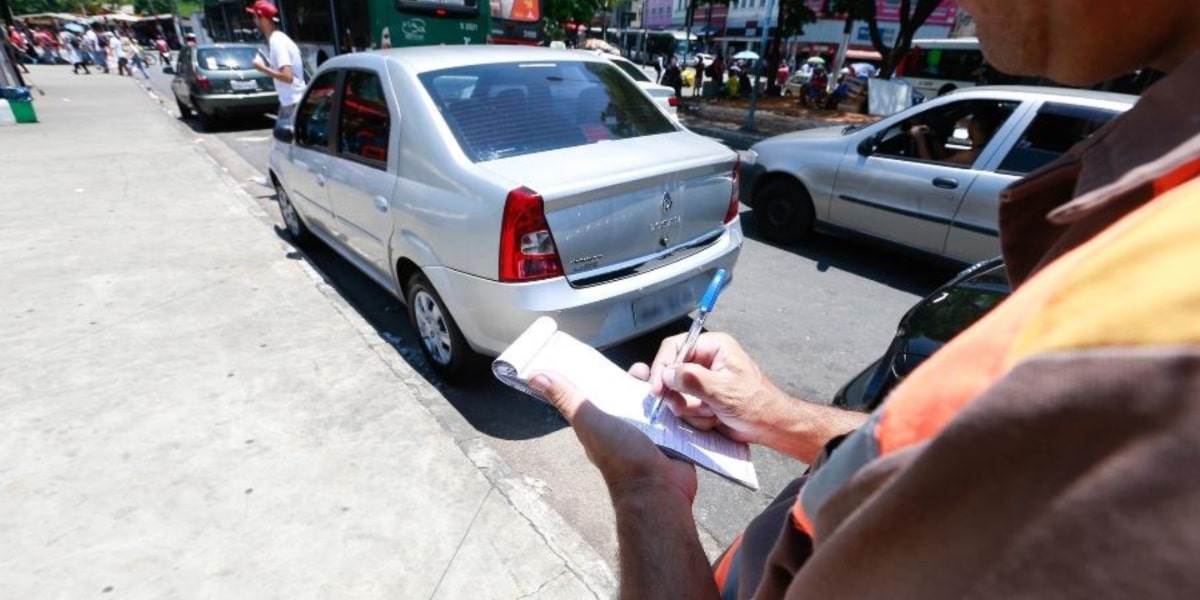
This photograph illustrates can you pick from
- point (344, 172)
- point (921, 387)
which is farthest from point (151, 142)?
point (921, 387)

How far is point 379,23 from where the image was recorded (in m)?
11.2

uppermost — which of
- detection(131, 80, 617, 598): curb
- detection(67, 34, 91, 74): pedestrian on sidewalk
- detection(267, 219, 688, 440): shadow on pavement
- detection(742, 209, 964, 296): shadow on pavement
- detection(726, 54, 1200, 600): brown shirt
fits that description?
detection(726, 54, 1200, 600): brown shirt

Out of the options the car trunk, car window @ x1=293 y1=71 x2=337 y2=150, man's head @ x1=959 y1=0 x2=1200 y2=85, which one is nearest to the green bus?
car window @ x1=293 y1=71 x2=337 y2=150

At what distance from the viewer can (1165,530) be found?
338 mm

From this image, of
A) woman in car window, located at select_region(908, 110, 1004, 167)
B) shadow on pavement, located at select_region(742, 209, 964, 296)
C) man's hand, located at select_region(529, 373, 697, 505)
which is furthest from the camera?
shadow on pavement, located at select_region(742, 209, 964, 296)

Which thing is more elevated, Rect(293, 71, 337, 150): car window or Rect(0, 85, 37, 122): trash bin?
Rect(293, 71, 337, 150): car window

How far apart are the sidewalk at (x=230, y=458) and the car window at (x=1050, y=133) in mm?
4248

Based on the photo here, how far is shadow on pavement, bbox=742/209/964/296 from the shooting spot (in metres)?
5.14

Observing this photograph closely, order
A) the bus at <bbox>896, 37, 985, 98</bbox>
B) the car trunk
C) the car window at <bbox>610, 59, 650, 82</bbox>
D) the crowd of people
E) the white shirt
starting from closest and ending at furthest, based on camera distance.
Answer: the car trunk → the white shirt → the car window at <bbox>610, 59, 650, 82</bbox> → the bus at <bbox>896, 37, 985, 98</bbox> → the crowd of people

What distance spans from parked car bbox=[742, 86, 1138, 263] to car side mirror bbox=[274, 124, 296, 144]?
419 cm

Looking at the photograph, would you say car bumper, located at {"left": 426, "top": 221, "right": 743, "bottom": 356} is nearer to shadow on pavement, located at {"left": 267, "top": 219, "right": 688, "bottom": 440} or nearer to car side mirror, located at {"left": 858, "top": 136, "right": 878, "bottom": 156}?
shadow on pavement, located at {"left": 267, "top": 219, "right": 688, "bottom": 440}

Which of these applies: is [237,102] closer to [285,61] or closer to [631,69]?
[285,61]

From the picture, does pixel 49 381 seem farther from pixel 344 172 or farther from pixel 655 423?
pixel 655 423

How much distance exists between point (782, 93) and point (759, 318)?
21566 mm
